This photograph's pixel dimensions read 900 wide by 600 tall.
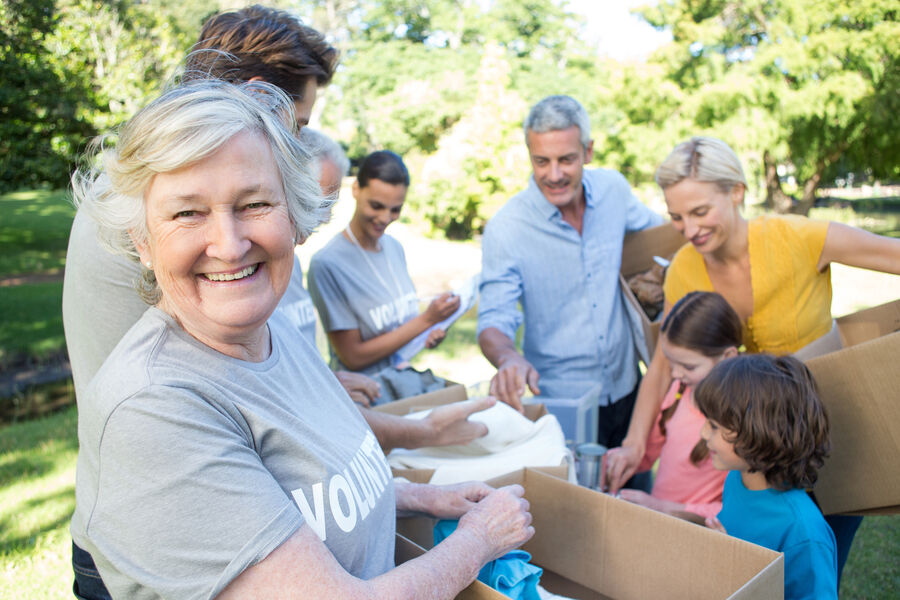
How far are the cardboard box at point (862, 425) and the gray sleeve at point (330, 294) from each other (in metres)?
2.03

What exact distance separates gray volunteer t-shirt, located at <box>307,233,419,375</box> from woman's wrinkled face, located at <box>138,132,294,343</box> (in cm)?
201

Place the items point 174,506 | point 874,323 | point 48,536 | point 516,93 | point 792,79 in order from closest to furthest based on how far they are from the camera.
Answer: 1. point 174,506
2. point 874,323
3. point 48,536
4. point 792,79
5. point 516,93

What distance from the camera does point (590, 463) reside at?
2.17 metres

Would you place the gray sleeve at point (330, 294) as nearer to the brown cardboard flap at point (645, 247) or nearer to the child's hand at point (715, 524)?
the brown cardboard flap at point (645, 247)

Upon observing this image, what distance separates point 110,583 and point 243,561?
30 cm

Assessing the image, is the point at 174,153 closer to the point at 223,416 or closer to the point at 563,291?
the point at 223,416

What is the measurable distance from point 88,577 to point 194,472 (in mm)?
742

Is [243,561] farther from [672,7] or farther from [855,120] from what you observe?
[672,7]

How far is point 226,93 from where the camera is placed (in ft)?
3.85

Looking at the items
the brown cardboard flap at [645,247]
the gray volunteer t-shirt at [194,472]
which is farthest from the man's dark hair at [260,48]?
the brown cardboard flap at [645,247]

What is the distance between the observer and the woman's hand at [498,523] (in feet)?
4.35

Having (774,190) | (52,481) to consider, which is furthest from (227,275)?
(774,190)

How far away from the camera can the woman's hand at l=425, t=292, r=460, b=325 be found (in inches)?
123

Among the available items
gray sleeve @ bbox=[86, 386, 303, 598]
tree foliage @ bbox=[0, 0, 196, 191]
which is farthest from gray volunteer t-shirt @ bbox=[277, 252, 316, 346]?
tree foliage @ bbox=[0, 0, 196, 191]
